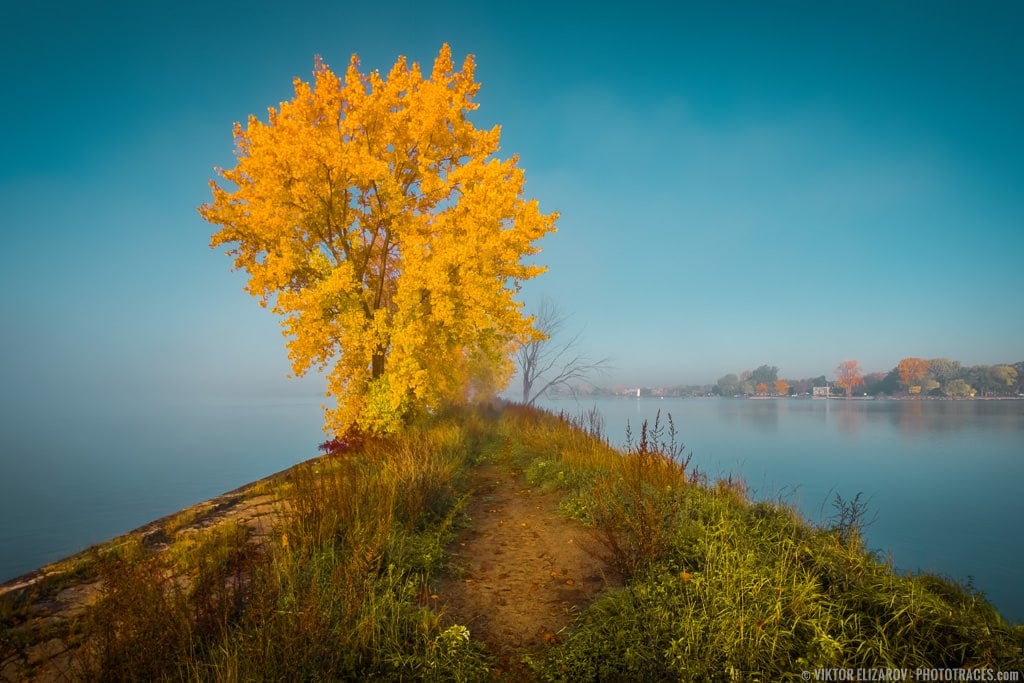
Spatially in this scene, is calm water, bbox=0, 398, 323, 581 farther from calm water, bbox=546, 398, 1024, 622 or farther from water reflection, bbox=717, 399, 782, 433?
water reflection, bbox=717, 399, 782, 433

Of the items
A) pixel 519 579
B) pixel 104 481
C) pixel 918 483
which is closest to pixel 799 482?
pixel 918 483

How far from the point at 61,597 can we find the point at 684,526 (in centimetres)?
683

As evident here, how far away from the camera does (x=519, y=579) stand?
4598 millimetres

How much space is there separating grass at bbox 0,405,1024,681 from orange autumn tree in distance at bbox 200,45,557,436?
6106 millimetres

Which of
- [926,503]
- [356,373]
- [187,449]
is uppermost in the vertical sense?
[356,373]

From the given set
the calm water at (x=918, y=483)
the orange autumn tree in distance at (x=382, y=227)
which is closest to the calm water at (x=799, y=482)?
the calm water at (x=918, y=483)

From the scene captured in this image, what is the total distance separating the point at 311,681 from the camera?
265 centimetres

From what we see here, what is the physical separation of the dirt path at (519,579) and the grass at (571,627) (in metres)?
0.22

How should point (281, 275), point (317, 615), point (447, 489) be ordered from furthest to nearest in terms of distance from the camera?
point (281, 275), point (447, 489), point (317, 615)

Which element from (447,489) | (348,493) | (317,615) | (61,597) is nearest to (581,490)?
(447,489)

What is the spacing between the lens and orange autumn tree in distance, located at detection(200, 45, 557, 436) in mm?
10297

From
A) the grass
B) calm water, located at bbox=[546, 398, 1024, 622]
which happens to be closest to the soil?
the grass

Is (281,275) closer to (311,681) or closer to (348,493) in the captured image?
(348,493)

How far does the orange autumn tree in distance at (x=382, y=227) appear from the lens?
1030 cm
